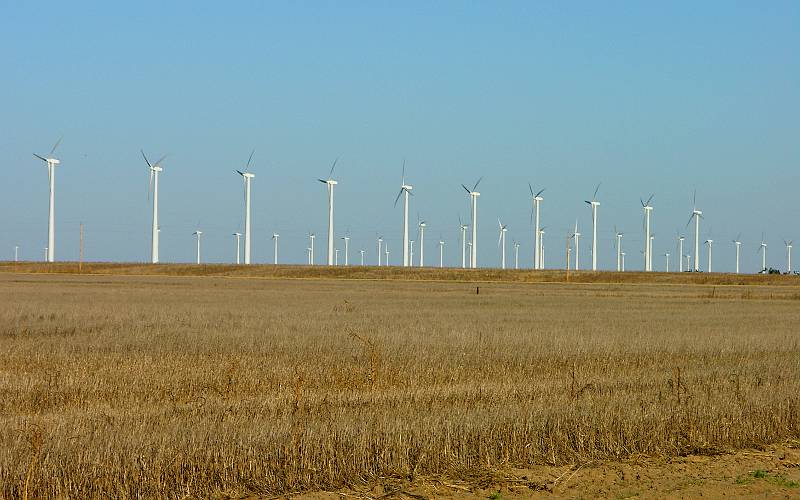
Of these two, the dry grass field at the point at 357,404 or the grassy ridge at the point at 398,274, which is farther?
the grassy ridge at the point at 398,274

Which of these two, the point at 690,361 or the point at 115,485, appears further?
the point at 690,361

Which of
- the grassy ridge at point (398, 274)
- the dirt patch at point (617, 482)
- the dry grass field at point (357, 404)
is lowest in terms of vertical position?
the dirt patch at point (617, 482)

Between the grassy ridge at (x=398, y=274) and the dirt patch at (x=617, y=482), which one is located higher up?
the grassy ridge at (x=398, y=274)

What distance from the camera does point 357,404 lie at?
52.7 feet

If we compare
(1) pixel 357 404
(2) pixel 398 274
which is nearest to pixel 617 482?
(1) pixel 357 404

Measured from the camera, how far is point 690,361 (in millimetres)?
24828

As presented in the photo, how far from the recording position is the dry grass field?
37.7 ft

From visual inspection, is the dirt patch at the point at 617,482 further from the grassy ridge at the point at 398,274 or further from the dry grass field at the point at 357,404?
the grassy ridge at the point at 398,274

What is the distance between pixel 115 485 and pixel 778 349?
74.5 ft

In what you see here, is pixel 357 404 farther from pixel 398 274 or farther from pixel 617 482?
pixel 398 274

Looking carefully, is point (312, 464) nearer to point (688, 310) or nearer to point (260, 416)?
point (260, 416)

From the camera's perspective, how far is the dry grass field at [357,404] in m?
11.5

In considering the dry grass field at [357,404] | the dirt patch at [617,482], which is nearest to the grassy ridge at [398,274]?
the dry grass field at [357,404]

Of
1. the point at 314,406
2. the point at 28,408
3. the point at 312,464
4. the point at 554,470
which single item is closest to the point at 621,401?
the point at 554,470
